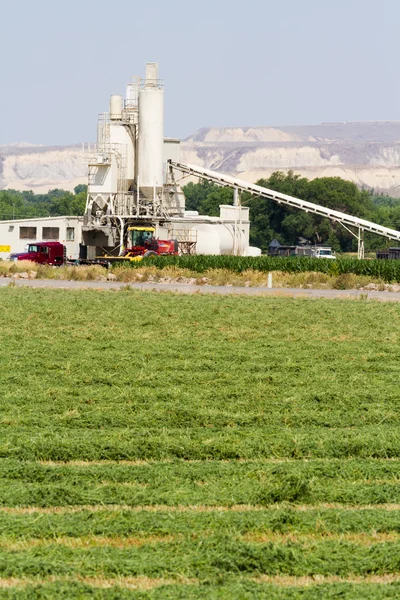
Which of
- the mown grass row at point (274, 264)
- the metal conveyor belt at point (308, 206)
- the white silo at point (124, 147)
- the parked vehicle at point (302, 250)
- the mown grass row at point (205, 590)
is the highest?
the white silo at point (124, 147)

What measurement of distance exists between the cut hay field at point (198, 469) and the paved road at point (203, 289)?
19639mm

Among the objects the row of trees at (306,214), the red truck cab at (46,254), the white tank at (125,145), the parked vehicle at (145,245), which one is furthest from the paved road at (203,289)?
the row of trees at (306,214)

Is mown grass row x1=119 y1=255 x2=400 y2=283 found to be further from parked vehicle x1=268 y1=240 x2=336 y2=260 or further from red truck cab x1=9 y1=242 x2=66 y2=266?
parked vehicle x1=268 y1=240 x2=336 y2=260

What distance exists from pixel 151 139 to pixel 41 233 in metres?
9.52

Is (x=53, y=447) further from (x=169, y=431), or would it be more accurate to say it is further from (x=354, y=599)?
(x=354, y=599)

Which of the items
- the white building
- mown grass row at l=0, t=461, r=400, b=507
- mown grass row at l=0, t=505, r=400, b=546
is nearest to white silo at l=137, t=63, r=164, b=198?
the white building

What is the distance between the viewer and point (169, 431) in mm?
13219

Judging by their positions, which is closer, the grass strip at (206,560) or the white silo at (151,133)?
the grass strip at (206,560)

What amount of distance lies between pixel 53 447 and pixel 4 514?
8.40ft

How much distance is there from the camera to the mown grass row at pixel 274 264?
55.8 m

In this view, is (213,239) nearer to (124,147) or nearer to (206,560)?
(124,147)

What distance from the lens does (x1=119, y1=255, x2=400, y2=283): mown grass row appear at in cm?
5575

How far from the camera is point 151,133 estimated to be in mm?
69062

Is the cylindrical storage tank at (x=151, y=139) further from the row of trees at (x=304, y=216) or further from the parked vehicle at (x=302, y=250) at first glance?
the row of trees at (x=304, y=216)
